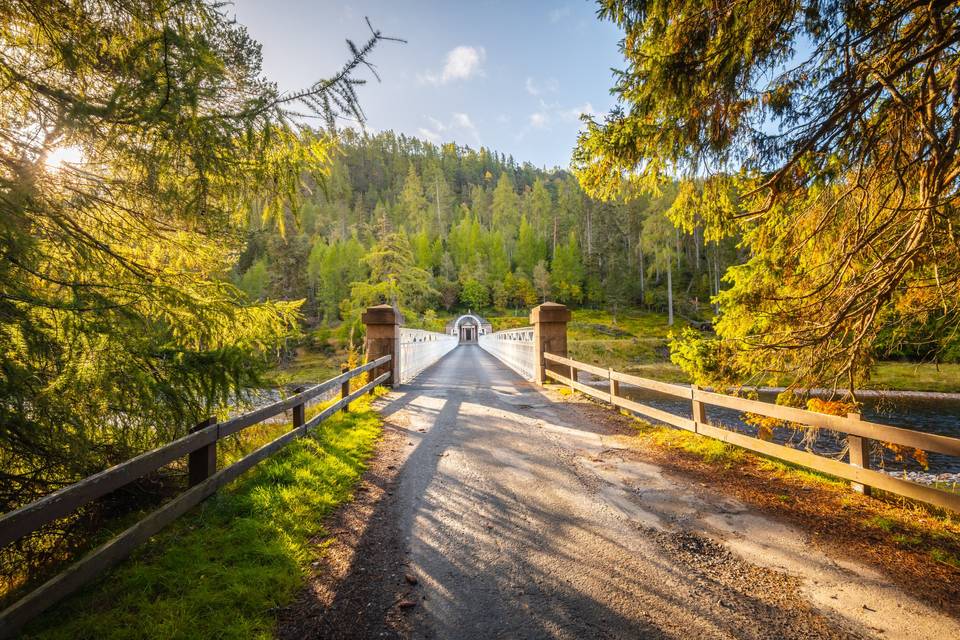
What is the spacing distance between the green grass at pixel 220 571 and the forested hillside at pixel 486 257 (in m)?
29.9

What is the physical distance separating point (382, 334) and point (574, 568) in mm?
8571

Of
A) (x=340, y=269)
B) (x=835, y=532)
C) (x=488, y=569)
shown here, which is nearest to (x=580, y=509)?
(x=488, y=569)

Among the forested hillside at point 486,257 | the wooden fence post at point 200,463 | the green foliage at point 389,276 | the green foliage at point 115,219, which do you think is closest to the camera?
the green foliage at point 115,219

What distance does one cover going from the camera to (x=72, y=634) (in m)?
1.96

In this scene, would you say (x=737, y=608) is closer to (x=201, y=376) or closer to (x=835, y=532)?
(x=835, y=532)

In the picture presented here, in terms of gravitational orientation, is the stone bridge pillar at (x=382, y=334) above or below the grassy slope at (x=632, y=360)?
above

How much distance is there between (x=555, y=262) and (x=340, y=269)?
1348 inches

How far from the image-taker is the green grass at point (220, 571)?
205cm

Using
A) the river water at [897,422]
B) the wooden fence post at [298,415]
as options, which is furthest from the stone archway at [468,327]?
the wooden fence post at [298,415]

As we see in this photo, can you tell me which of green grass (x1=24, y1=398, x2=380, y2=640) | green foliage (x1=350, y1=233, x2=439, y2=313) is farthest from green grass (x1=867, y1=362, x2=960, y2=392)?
green foliage (x1=350, y1=233, x2=439, y2=313)

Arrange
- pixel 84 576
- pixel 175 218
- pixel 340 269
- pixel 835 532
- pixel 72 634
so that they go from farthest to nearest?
pixel 340 269 < pixel 175 218 < pixel 835 532 < pixel 84 576 < pixel 72 634

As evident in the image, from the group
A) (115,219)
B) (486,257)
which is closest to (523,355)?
(115,219)

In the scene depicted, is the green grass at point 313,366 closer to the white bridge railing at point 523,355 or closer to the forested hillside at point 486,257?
the forested hillside at point 486,257

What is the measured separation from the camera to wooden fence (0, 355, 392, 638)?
72.6 inches
